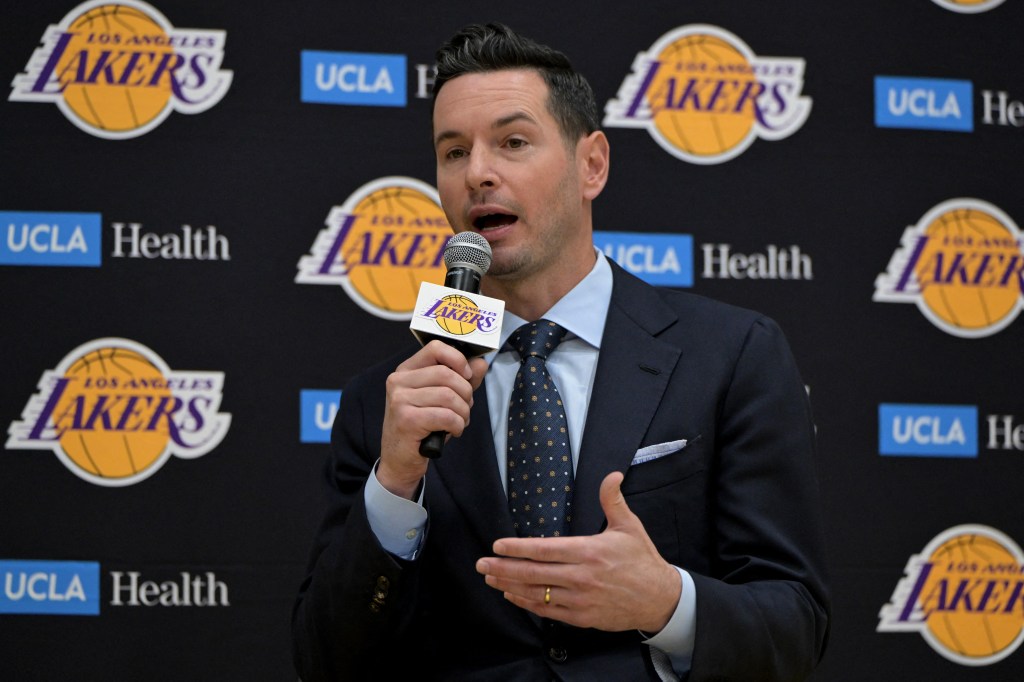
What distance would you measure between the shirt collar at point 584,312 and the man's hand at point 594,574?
49 cm

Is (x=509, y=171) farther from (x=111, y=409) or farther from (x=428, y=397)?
(x=111, y=409)

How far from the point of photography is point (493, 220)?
1912 mm

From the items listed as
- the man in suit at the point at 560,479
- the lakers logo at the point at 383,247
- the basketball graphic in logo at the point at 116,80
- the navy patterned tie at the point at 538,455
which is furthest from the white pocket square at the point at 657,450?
the basketball graphic in logo at the point at 116,80

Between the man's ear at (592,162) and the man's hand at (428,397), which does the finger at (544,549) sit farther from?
the man's ear at (592,162)

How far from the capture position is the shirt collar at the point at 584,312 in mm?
1887

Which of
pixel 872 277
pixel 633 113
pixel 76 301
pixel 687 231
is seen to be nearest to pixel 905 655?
pixel 872 277

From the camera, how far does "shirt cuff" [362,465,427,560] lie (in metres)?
1.61

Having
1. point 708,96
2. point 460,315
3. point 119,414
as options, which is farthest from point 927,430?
point 119,414

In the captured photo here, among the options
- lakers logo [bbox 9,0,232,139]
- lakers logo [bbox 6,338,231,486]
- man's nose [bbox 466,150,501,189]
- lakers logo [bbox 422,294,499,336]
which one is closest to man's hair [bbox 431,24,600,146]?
man's nose [bbox 466,150,501,189]

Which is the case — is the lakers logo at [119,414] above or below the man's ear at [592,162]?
below

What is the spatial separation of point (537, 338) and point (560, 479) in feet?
0.89

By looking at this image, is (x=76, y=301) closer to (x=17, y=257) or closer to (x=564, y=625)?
(x=17, y=257)

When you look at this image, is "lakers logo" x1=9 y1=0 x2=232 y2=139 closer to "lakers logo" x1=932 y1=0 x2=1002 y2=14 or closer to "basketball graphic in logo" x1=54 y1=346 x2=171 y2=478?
"basketball graphic in logo" x1=54 y1=346 x2=171 y2=478

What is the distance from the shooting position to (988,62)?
313cm
